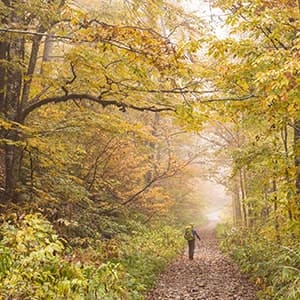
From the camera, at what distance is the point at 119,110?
9.75m

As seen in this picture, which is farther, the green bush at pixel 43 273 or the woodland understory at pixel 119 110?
the woodland understory at pixel 119 110

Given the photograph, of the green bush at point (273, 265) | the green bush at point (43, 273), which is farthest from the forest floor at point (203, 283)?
the green bush at point (43, 273)

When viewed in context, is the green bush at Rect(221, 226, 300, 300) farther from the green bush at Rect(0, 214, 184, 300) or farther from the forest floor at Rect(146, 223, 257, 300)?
the green bush at Rect(0, 214, 184, 300)

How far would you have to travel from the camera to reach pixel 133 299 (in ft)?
23.4

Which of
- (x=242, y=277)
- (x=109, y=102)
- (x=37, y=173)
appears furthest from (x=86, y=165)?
(x=242, y=277)

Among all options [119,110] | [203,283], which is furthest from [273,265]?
[119,110]

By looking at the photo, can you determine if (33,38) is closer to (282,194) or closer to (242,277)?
(282,194)

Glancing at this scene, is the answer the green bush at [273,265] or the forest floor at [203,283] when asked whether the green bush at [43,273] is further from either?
the green bush at [273,265]

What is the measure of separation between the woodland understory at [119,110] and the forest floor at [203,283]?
41cm

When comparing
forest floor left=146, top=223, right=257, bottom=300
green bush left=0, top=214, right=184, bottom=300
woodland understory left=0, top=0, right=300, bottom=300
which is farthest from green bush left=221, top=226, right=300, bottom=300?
green bush left=0, top=214, right=184, bottom=300

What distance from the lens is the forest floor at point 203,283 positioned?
846cm

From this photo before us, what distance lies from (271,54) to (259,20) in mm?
747

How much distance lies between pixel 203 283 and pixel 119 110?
5112mm

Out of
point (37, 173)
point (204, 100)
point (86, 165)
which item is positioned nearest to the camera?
point (204, 100)
